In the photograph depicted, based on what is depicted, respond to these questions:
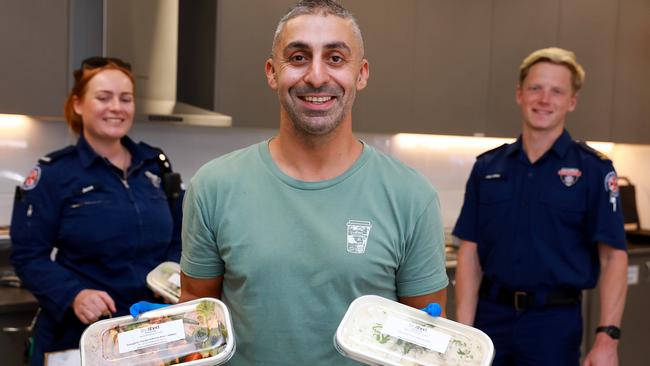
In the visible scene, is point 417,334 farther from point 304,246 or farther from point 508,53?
point 508,53

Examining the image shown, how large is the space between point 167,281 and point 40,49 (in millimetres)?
1345

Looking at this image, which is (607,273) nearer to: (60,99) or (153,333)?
(153,333)

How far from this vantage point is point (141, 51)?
9.99 feet

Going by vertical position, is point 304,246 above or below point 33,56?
below

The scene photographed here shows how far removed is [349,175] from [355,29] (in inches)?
10.2

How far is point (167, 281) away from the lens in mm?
1920

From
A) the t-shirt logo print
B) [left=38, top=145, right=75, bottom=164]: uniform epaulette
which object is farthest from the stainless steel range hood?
the t-shirt logo print

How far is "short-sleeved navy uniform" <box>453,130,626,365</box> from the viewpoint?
2.28 metres

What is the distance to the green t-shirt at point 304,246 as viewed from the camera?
1.27 m

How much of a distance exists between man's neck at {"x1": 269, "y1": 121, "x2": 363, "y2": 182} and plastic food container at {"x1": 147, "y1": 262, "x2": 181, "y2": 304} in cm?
63

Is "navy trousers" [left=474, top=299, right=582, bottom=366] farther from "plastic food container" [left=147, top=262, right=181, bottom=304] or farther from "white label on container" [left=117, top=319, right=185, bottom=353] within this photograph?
"white label on container" [left=117, top=319, right=185, bottom=353]

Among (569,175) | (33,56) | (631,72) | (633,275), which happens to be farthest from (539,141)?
(631,72)

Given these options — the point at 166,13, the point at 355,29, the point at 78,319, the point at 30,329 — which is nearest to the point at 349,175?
the point at 355,29

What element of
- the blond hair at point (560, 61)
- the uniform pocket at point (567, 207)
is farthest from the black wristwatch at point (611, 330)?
the blond hair at point (560, 61)
